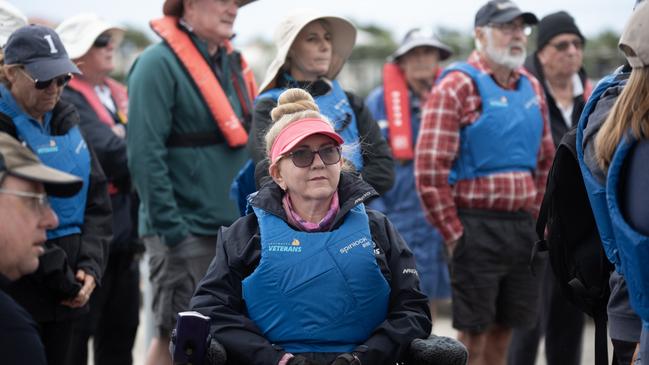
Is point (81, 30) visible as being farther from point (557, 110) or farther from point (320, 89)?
point (557, 110)

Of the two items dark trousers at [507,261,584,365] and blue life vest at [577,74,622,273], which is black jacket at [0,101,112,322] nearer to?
blue life vest at [577,74,622,273]

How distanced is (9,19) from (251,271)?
308 cm

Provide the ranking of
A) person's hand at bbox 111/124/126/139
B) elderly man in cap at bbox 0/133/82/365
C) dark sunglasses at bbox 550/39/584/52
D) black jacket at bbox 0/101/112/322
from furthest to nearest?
1. dark sunglasses at bbox 550/39/584/52
2. person's hand at bbox 111/124/126/139
3. black jacket at bbox 0/101/112/322
4. elderly man in cap at bbox 0/133/82/365

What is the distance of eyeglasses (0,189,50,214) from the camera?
3387 mm

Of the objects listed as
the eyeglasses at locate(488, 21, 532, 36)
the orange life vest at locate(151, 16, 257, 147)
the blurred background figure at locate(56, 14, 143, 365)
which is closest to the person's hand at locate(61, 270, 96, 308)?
the blurred background figure at locate(56, 14, 143, 365)

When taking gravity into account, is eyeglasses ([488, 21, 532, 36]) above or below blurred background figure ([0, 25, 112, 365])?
above

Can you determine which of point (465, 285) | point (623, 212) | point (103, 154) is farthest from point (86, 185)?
point (623, 212)

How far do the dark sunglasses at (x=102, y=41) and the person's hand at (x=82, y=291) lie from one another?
2425 mm

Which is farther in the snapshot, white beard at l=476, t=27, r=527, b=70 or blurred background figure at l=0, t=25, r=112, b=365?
white beard at l=476, t=27, r=527, b=70

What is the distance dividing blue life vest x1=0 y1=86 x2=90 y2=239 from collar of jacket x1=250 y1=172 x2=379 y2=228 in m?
1.35

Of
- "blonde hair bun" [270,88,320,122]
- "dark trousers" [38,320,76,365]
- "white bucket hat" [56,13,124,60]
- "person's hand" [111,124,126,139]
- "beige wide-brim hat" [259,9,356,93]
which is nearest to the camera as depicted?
"blonde hair bun" [270,88,320,122]

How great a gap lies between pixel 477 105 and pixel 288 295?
9.08ft

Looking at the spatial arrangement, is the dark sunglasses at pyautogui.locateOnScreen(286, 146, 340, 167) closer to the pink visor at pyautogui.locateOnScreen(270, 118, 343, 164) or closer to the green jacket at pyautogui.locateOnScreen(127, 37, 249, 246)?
the pink visor at pyautogui.locateOnScreen(270, 118, 343, 164)

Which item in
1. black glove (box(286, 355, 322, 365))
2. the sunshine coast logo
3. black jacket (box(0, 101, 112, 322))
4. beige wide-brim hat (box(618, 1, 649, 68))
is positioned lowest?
black jacket (box(0, 101, 112, 322))
